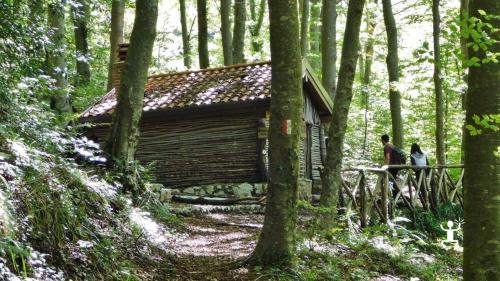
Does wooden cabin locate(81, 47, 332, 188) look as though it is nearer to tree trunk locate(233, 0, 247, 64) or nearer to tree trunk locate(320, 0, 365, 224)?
tree trunk locate(233, 0, 247, 64)

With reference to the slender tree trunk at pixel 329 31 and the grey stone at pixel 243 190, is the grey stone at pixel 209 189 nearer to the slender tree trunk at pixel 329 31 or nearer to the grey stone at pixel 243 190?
the grey stone at pixel 243 190

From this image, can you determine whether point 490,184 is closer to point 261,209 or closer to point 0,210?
point 0,210

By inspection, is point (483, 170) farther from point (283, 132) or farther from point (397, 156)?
point (397, 156)

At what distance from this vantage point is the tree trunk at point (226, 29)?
17.6 m

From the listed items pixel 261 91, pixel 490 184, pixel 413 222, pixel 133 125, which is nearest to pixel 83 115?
pixel 261 91

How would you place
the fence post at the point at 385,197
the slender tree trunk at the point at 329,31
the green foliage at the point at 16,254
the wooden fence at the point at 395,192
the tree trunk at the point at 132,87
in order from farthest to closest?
the slender tree trunk at the point at 329,31 < the fence post at the point at 385,197 < the wooden fence at the point at 395,192 < the tree trunk at the point at 132,87 < the green foliage at the point at 16,254

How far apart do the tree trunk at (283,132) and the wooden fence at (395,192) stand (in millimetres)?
→ 4376

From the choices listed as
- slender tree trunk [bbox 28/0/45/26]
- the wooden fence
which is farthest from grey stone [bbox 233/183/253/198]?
slender tree trunk [bbox 28/0/45/26]

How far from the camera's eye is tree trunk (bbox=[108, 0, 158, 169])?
7664 millimetres

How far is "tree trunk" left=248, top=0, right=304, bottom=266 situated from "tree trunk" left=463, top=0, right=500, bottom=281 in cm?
201

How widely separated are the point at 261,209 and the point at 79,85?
10.0m

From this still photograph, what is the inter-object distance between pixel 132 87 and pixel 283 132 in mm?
3316

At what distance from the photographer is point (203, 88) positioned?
47.0 feet

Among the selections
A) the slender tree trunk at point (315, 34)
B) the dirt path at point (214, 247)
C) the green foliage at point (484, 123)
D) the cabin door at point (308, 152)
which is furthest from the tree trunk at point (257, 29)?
the green foliage at point (484, 123)
